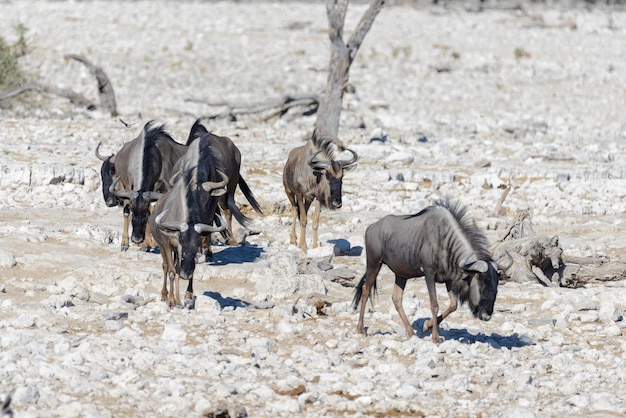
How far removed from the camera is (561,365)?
1026cm

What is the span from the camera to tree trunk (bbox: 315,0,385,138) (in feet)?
73.6

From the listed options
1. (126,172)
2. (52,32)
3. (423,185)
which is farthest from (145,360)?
(52,32)

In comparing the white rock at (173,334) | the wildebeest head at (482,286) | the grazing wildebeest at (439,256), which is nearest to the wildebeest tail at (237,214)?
the grazing wildebeest at (439,256)

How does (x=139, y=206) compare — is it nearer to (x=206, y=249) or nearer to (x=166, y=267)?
(x=206, y=249)

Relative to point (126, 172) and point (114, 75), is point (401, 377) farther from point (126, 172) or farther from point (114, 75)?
point (114, 75)

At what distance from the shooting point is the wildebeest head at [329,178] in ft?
50.8

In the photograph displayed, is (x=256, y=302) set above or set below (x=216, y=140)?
below

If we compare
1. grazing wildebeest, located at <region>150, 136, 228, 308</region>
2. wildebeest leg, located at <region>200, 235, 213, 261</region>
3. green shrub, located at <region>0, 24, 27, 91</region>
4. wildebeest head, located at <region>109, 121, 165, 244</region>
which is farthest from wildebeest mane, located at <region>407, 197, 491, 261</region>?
green shrub, located at <region>0, 24, 27, 91</region>

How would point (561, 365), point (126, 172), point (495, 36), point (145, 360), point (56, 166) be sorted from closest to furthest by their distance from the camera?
point (145, 360) < point (561, 365) < point (126, 172) < point (56, 166) < point (495, 36)

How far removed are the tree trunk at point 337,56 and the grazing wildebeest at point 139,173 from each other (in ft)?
25.3

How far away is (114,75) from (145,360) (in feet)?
84.4

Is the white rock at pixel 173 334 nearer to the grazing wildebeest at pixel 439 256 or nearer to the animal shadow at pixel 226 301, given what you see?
the animal shadow at pixel 226 301

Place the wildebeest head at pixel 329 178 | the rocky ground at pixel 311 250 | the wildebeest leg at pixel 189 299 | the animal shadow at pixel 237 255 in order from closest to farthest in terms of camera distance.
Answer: the rocky ground at pixel 311 250, the wildebeest leg at pixel 189 299, the animal shadow at pixel 237 255, the wildebeest head at pixel 329 178

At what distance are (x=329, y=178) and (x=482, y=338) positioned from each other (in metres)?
4.82
